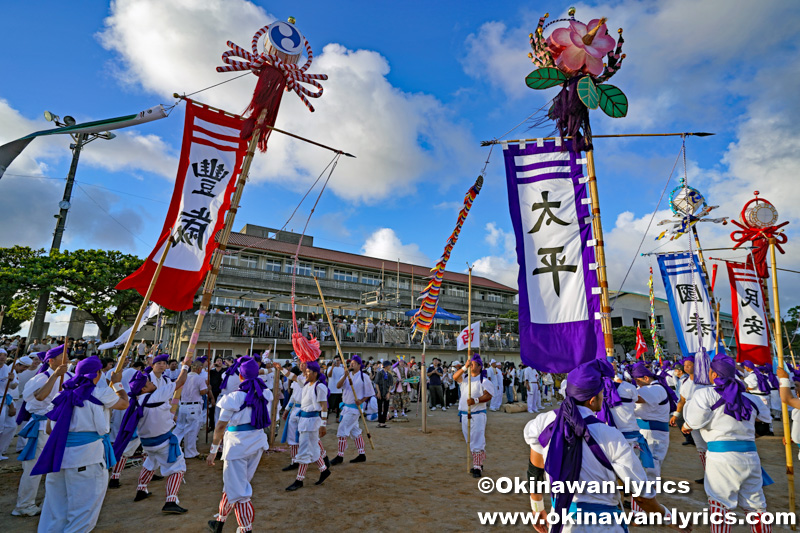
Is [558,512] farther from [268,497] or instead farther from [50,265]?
[50,265]

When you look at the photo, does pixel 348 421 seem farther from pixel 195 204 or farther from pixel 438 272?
pixel 195 204

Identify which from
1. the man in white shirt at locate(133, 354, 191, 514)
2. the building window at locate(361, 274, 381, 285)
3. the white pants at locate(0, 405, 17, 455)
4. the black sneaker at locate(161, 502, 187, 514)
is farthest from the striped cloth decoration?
the building window at locate(361, 274, 381, 285)

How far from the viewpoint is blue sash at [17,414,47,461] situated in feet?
17.9

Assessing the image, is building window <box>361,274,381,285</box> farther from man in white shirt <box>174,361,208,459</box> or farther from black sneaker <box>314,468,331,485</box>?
black sneaker <box>314,468,331,485</box>

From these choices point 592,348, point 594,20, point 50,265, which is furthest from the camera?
point 50,265

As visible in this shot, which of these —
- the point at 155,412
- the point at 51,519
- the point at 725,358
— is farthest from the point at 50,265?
the point at 725,358

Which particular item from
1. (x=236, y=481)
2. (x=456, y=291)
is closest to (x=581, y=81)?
(x=236, y=481)

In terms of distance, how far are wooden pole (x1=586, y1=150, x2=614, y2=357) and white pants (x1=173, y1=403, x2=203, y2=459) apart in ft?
25.4

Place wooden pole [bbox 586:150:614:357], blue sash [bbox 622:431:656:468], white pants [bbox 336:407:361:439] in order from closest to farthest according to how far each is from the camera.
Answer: wooden pole [bbox 586:150:614:357], blue sash [bbox 622:431:656:468], white pants [bbox 336:407:361:439]

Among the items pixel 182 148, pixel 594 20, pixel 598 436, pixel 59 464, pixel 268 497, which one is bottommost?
pixel 268 497

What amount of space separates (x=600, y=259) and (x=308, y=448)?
5449 mm

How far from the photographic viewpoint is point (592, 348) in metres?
4.63

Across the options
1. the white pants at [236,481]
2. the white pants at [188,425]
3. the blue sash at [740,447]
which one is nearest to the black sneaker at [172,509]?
the white pants at [236,481]

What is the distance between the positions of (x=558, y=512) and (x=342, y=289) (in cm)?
3177
